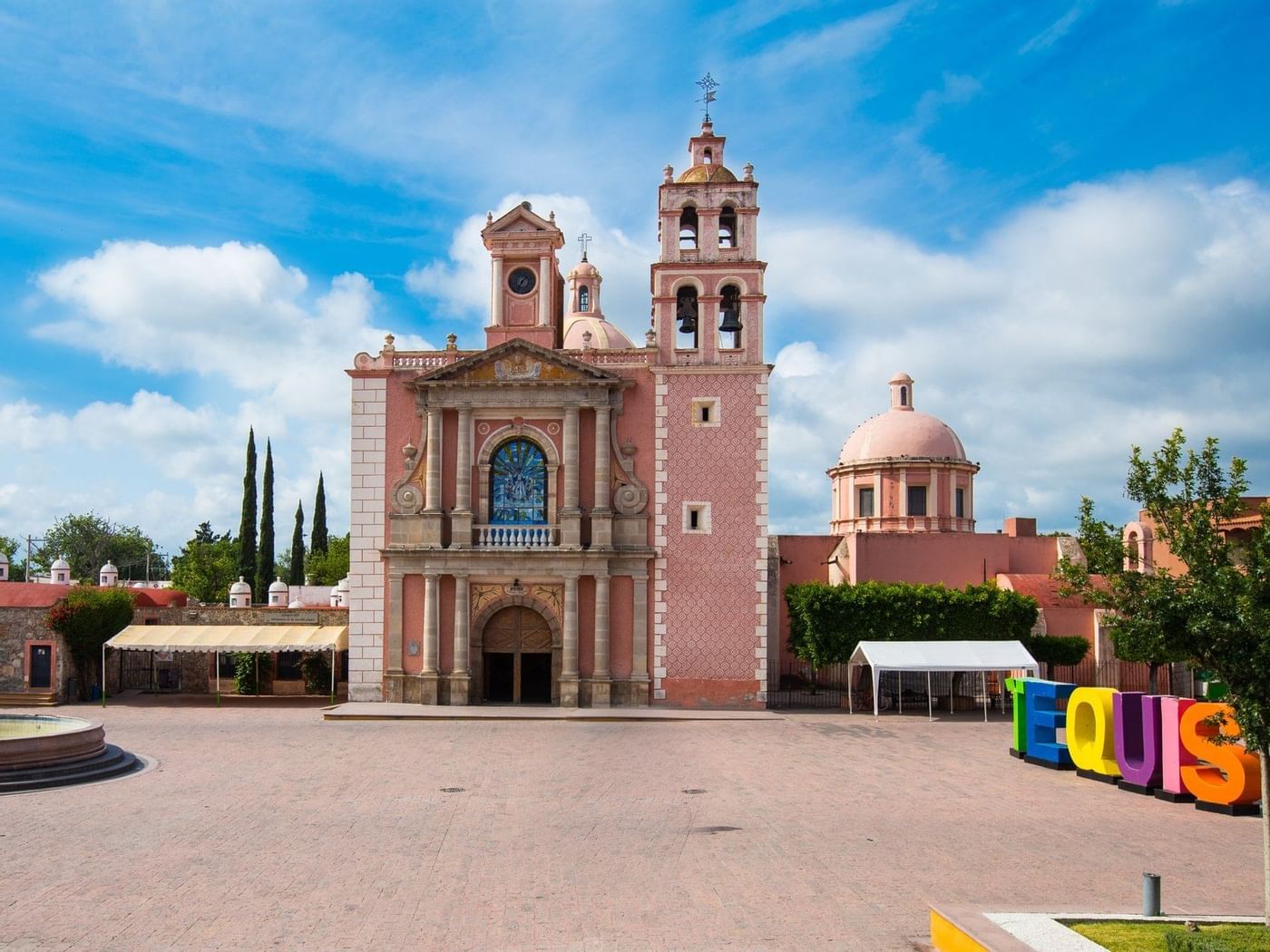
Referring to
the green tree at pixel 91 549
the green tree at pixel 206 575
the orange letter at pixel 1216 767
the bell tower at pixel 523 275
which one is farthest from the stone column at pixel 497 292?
the green tree at pixel 91 549

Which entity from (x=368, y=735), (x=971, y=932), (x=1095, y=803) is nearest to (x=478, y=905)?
(x=971, y=932)

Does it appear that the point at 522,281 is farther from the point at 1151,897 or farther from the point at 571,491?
the point at 1151,897

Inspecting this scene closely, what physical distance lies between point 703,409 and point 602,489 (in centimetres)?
385

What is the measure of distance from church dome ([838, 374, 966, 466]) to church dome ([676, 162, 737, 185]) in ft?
48.0

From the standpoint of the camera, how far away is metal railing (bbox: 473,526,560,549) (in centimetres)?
3066

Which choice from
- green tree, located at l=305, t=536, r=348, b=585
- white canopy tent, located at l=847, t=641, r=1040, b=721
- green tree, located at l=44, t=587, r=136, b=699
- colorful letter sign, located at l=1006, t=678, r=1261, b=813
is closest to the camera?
colorful letter sign, located at l=1006, t=678, r=1261, b=813

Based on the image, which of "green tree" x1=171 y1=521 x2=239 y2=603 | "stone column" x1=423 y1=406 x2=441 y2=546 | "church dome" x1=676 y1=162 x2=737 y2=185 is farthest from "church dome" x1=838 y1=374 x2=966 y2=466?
"green tree" x1=171 y1=521 x2=239 y2=603

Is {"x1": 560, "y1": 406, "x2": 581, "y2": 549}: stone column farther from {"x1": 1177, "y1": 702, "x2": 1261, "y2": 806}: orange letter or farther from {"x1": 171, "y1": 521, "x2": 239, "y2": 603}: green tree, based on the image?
{"x1": 171, "y1": 521, "x2": 239, "y2": 603}: green tree

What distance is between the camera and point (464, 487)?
3108 centimetres

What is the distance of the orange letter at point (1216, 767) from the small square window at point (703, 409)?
52.6 ft

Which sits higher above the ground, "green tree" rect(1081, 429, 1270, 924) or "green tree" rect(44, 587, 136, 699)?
"green tree" rect(1081, 429, 1270, 924)

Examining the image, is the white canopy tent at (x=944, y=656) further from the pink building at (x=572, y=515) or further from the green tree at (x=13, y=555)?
the green tree at (x=13, y=555)

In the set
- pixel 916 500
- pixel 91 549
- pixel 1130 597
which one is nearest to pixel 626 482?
pixel 916 500

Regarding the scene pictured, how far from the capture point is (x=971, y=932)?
32.2 feet
